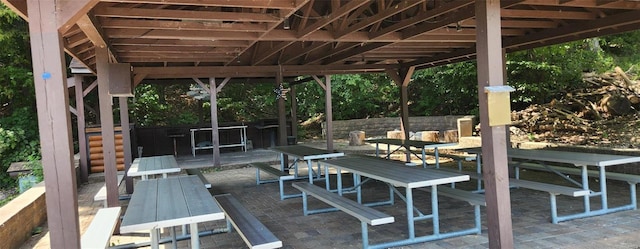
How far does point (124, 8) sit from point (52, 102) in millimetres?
2016

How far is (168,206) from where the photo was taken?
332cm

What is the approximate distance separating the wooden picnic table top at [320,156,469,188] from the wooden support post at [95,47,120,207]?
8.45 ft

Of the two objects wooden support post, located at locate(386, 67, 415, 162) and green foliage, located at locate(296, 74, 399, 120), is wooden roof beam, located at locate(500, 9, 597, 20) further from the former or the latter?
green foliage, located at locate(296, 74, 399, 120)

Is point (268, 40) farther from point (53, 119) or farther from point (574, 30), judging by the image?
point (574, 30)

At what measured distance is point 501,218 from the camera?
3.33m

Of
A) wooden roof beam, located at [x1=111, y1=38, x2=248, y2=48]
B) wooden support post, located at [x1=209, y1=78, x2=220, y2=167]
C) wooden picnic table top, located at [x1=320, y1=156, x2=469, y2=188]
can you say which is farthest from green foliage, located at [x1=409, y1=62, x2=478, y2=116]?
wooden picnic table top, located at [x1=320, y1=156, x2=469, y2=188]

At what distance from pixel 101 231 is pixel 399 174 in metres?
2.69

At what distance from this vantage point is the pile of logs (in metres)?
11.7

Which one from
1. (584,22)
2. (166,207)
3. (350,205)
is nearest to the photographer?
(166,207)

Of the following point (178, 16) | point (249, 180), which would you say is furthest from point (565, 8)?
point (249, 180)

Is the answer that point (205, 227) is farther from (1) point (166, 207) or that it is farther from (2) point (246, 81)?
(2) point (246, 81)

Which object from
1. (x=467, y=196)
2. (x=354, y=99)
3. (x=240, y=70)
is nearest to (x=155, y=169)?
(x=467, y=196)

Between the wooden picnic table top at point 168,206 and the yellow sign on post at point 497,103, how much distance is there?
2075 mm

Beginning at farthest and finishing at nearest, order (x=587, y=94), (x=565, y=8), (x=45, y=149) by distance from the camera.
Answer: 1. (x=587, y=94)
2. (x=565, y=8)
3. (x=45, y=149)
